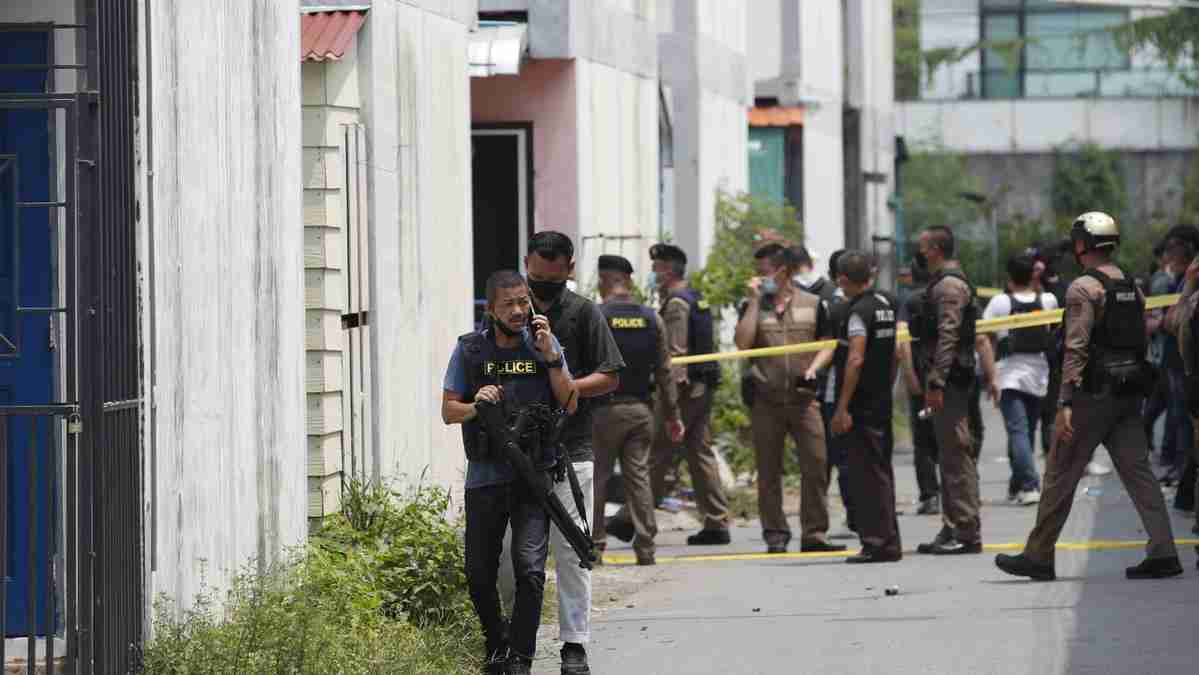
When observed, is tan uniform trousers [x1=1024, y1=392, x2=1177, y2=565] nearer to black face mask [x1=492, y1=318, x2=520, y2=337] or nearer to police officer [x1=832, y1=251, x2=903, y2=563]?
police officer [x1=832, y1=251, x2=903, y2=563]

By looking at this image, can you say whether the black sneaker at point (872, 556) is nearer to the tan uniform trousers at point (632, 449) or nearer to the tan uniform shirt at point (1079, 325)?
the tan uniform trousers at point (632, 449)

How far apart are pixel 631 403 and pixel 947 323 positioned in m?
2.03

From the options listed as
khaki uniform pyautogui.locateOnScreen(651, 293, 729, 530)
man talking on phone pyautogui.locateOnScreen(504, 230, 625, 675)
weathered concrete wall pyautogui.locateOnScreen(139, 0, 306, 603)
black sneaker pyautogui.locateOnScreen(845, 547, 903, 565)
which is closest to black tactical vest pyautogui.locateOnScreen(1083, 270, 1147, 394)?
black sneaker pyautogui.locateOnScreen(845, 547, 903, 565)

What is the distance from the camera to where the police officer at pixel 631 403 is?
42.0ft

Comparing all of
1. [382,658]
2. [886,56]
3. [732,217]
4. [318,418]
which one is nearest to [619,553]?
[318,418]

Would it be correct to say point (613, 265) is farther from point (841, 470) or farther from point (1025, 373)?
point (1025, 373)

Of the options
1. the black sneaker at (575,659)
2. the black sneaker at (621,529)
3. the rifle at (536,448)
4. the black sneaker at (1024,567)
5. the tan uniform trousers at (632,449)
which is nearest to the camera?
the rifle at (536,448)

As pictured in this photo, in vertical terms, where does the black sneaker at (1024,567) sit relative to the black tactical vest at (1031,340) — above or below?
below

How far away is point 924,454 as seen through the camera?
51.8 ft

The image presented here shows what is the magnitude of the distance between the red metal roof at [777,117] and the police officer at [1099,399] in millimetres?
14813

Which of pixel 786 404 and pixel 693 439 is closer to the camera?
pixel 786 404

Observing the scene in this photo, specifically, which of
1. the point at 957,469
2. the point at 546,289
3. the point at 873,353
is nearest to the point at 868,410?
the point at 873,353

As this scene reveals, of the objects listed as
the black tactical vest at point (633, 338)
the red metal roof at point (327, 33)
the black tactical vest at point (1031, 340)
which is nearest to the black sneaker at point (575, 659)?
the red metal roof at point (327, 33)

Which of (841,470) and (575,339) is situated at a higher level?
(575,339)
